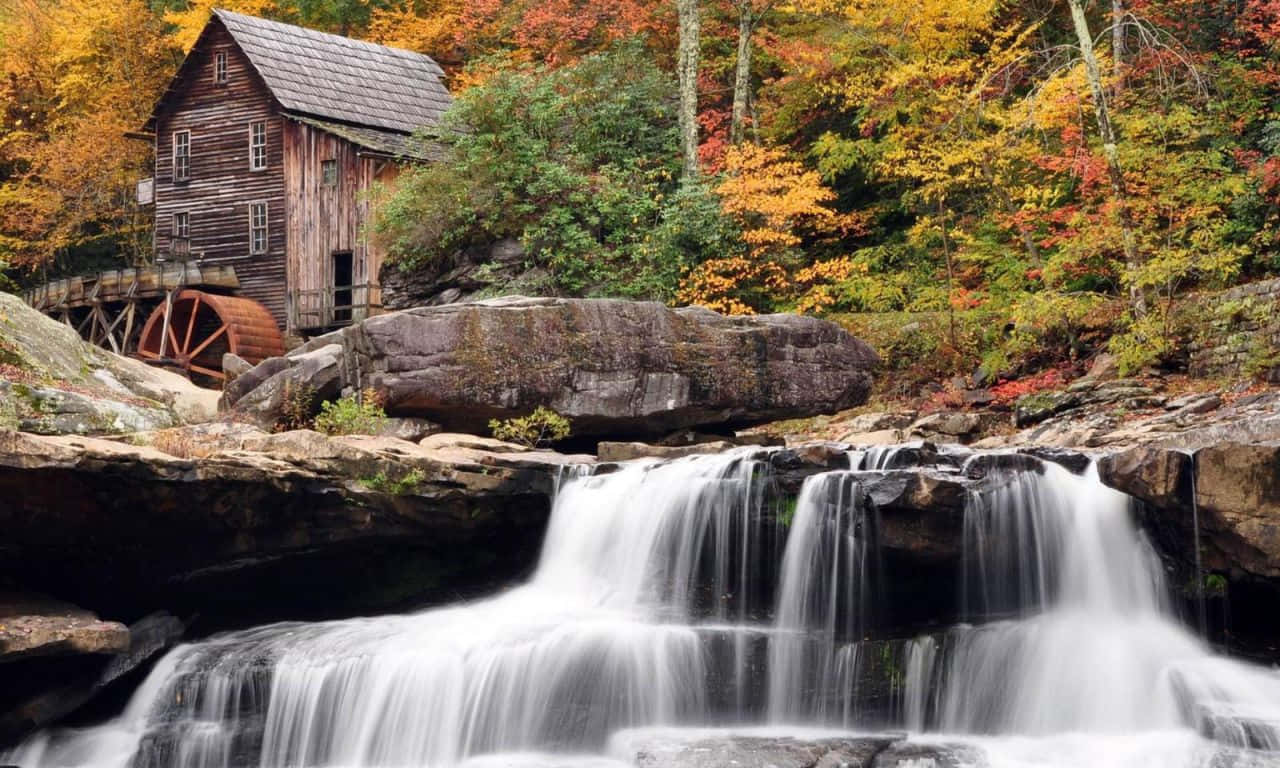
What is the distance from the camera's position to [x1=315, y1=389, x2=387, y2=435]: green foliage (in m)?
15.7

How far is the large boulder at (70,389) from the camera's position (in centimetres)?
1436

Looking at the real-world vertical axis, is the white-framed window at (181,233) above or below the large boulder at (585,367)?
above

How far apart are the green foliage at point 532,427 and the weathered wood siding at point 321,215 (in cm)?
1289

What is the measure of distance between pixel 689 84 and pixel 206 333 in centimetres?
1447

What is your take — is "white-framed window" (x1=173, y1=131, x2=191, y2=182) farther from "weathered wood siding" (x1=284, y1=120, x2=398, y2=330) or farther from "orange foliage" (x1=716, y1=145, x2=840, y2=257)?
"orange foliage" (x1=716, y1=145, x2=840, y2=257)

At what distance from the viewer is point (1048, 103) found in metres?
19.8

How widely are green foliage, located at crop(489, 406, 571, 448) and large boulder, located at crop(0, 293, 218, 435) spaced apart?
4090 millimetres

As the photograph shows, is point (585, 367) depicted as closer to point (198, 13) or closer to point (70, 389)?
point (70, 389)

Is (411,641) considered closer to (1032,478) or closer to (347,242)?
(1032,478)

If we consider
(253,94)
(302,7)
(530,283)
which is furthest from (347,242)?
(302,7)

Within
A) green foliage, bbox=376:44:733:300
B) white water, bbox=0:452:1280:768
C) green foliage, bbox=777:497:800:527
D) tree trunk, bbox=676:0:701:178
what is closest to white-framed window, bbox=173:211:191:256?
green foliage, bbox=376:44:733:300

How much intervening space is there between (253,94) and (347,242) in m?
4.73

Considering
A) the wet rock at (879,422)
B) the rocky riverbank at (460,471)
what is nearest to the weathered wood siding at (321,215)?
the rocky riverbank at (460,471)

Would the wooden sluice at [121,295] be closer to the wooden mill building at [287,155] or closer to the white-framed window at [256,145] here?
the wooden mill building at [287,155]
